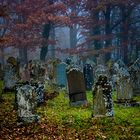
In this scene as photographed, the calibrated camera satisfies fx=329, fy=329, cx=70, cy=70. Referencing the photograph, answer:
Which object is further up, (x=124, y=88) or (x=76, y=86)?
(x=76, y=86)

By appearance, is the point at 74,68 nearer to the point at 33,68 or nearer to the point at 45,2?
the point at 33,68

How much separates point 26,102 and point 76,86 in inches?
138

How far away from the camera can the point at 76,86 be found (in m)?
14.1

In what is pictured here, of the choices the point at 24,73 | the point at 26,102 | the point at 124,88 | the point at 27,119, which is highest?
the point at 24,73

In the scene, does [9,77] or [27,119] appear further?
[9,77]

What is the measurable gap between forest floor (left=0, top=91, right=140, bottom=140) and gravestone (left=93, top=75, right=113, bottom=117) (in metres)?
0.34

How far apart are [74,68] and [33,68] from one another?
6054 mm

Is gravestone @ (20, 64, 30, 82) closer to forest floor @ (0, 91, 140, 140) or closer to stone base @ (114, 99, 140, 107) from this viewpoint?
forest floor @ (0, 91, 140, 140)

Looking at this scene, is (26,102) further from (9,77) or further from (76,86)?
(9,77)

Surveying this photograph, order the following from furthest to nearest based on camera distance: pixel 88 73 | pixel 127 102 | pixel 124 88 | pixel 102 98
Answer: pixel 88 73 < pixel 124 88 < pixel 127 102 < pixel 102 98

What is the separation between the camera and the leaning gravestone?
14008 mm

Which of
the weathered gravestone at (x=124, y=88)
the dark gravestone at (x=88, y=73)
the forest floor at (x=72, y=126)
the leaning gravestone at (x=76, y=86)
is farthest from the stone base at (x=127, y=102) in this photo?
the dark gravestone at (x=88, y=73)

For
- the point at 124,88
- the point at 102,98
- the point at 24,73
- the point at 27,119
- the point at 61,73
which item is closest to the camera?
the point at 27,119

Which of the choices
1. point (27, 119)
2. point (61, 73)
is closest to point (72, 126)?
point (27, 119)
